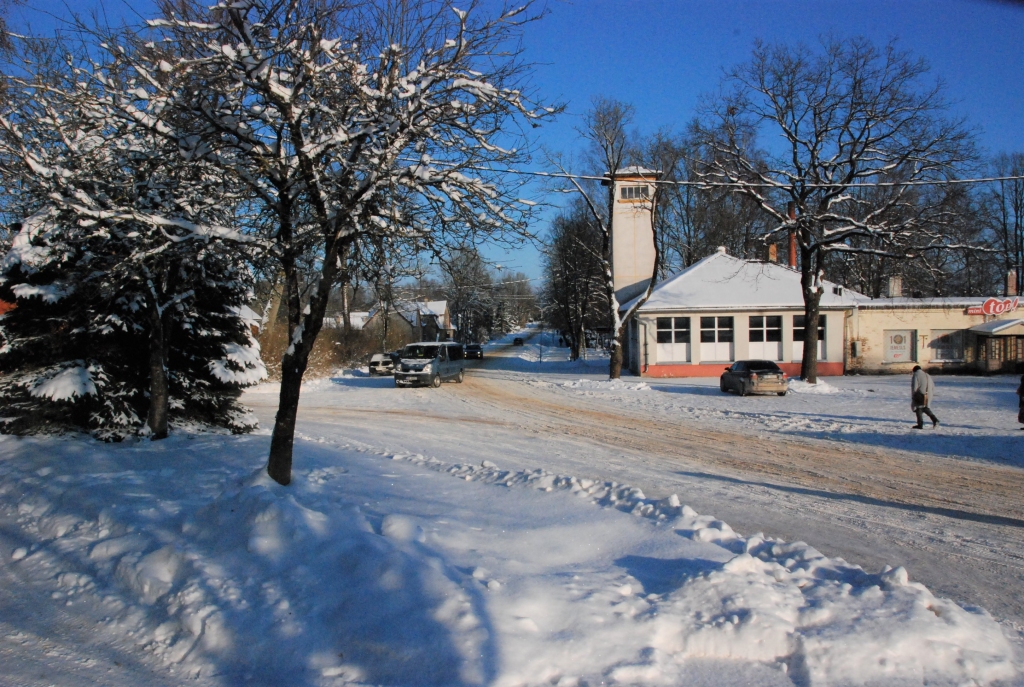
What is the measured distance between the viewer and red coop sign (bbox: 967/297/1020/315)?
3606cm

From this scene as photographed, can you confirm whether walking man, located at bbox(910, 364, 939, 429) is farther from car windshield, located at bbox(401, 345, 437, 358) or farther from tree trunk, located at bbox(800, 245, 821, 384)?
car windshield, located at bbox(401, 345, 437, 358)

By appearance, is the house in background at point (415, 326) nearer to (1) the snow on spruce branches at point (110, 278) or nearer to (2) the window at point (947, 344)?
(1) the snow on spruce branches at point (110, 278)

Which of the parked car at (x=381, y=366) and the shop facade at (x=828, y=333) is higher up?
the shop facade at (x=828, y=333)

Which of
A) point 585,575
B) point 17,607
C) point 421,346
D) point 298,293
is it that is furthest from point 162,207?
point 421,346

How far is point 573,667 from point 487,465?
284 inches

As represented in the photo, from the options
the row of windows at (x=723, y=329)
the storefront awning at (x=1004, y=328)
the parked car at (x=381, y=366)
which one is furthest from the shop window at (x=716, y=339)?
the parked car at (x=381, y=366)

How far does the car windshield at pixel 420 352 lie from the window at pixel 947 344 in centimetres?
2575

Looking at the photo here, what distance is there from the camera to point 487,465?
11.4 m

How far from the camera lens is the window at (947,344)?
36.8 m

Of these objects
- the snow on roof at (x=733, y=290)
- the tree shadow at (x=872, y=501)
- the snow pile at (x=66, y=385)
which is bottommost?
the tree shadow at (x=872, y=501)

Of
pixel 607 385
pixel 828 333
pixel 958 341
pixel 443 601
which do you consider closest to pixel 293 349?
pixel 443 601

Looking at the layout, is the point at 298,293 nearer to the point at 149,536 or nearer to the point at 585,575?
the point at 149,536

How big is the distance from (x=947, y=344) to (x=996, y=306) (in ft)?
9.53

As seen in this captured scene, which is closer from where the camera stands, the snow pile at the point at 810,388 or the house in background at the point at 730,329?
the snow pile at the point at 810,388
